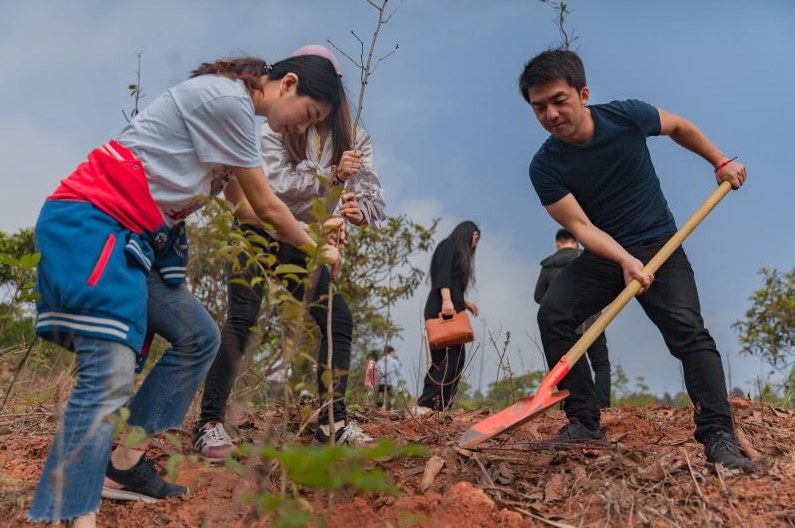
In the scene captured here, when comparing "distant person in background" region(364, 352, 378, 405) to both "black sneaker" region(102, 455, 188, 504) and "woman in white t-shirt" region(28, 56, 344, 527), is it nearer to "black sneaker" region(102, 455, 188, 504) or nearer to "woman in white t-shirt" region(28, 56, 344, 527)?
"black sneaker" region(102, 455, 188, 504)

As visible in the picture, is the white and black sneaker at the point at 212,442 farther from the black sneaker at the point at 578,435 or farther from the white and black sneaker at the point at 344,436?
the black sneaker at the point at 578,435

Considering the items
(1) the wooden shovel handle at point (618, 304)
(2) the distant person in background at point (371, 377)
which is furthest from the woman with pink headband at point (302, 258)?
(2) the distant person in background at point (371, 377)

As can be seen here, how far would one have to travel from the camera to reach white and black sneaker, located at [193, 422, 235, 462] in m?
3.00

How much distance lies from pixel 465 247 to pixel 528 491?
3362mm

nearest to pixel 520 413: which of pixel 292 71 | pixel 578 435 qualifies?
pixel 578 435

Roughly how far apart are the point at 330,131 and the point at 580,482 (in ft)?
6.01

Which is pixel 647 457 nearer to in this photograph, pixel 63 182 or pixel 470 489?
pixel 470 489

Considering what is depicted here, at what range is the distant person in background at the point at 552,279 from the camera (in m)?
5.50

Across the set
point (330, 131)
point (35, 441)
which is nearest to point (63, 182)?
point (330, 131)

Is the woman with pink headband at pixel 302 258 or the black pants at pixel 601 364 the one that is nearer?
the woman with pink headband at pixel 302 258

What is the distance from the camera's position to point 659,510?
99.0 inches

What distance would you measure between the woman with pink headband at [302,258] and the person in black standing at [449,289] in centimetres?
236

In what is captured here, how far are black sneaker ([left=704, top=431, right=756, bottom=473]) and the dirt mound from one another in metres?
0.04

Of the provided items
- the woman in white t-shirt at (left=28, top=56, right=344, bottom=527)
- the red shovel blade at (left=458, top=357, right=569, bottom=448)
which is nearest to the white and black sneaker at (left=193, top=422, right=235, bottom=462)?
the woman in white t-shirt at (left=28, top=56, right=344, bottom=527)
